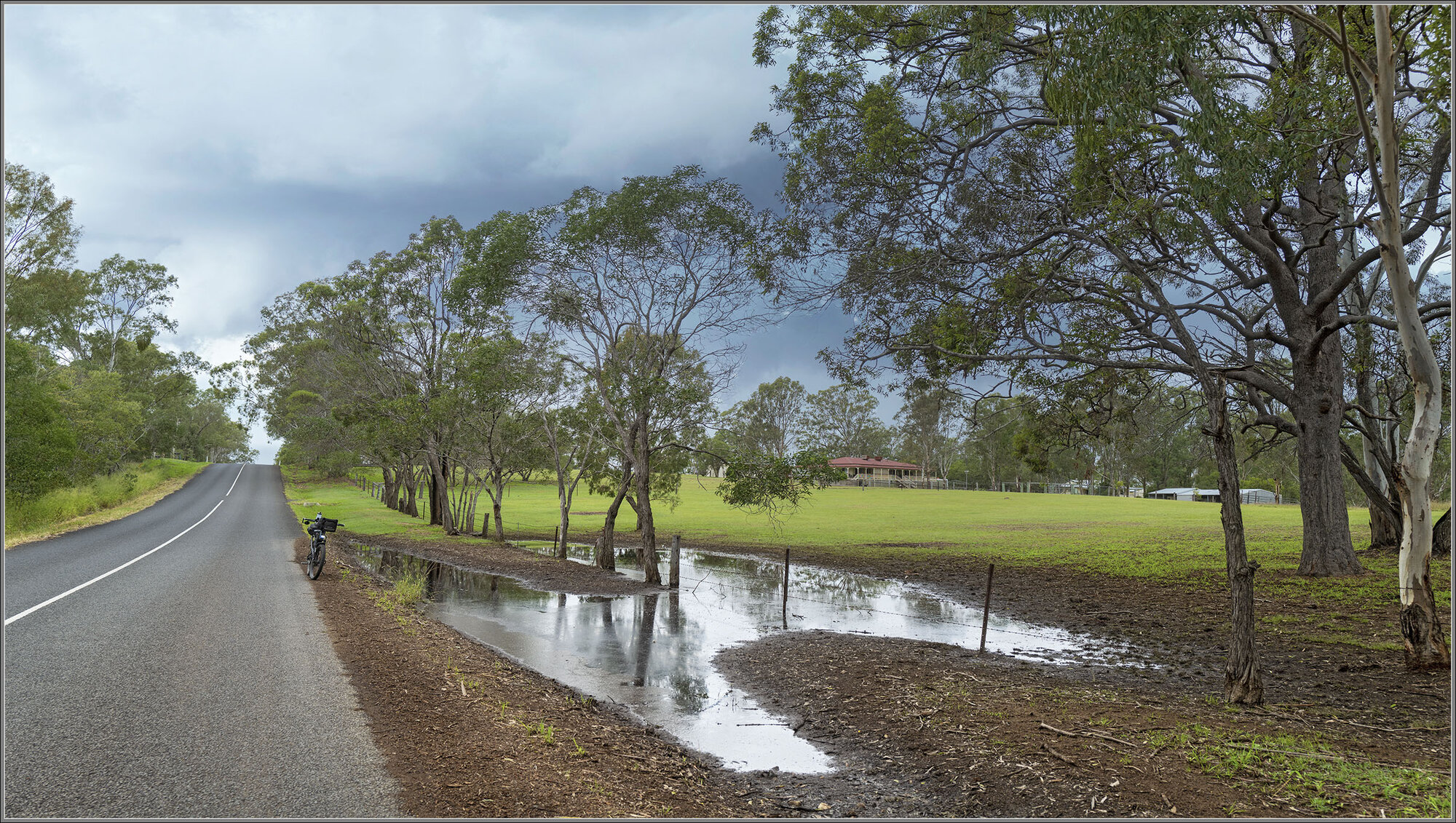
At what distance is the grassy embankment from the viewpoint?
1623 cm

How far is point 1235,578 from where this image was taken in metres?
8.40

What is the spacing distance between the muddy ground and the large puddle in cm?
51

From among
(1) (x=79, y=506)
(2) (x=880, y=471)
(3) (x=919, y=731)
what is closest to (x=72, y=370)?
(1) (x=79, y=506)

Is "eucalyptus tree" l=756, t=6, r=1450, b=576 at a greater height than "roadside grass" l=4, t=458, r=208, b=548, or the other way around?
"eucalyptus tree" l=756, t=6, r=1450, b=576

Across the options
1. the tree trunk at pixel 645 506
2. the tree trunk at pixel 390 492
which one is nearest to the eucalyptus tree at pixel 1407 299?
the tree trunk at pixel 645 506

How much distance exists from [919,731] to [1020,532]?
33687mm

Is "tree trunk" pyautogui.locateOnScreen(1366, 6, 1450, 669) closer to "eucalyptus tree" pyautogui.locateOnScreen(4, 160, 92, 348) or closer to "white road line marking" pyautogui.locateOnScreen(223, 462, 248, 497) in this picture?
"eucalyptus tree" pyautogui.locateOnScreen(4, 160, 92, 348)

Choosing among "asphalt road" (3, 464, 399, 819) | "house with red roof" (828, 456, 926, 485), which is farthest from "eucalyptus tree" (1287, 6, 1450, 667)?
"house with red roof" (828, 456, 926, 485)

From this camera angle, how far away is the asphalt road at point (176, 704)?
536 centimetres

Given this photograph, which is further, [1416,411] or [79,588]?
[79,588]

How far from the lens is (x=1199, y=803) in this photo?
5750mm

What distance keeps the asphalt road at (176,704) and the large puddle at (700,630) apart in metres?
3.43

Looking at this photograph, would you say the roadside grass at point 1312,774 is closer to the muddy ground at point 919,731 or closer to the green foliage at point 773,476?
the muddy ground at point 919,731

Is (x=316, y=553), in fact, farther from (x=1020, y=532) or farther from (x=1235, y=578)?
(x=1020, y=532)
